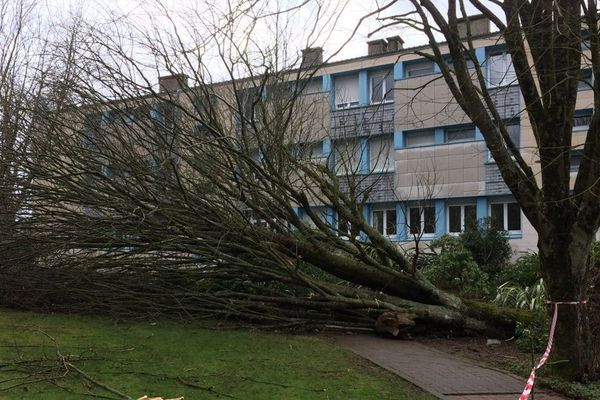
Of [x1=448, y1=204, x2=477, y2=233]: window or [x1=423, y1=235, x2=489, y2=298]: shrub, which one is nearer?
[x1=423, y1=235, x2=489, y2=298]: shrub

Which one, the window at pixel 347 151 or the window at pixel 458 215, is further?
the window at pixel 458 215

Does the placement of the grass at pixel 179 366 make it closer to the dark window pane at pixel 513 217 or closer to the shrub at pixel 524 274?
the shrub at pixel 524 274

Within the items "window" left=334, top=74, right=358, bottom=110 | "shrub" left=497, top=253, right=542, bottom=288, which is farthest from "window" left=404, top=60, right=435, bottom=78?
"shrub" left=497, top=253, right=542, bottom=288

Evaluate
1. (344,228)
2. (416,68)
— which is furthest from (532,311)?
(416,68)

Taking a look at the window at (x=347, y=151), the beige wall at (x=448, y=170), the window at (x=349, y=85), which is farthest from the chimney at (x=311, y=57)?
the window at (x=349, y=85)

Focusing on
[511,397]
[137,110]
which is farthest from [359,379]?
[137,110]

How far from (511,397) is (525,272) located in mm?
9061

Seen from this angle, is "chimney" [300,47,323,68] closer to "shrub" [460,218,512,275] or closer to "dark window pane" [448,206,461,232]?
"shrub" [460,218,512,275]

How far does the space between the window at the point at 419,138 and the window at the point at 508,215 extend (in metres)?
3.98

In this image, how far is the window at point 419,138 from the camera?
2670 cm

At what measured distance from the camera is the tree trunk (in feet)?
23.6

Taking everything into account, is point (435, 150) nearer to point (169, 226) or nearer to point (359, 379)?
point (169, 226)

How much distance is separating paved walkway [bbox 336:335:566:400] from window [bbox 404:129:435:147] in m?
17.7

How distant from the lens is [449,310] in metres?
11.0
